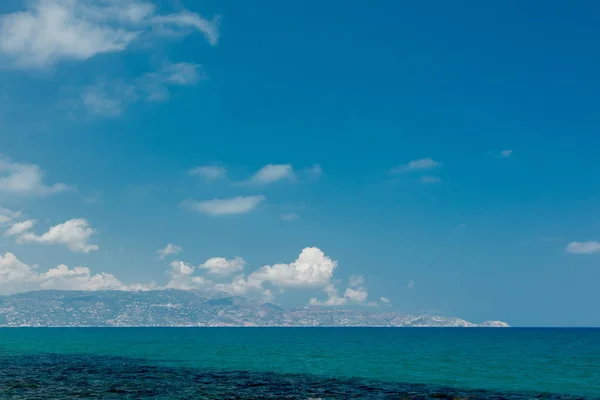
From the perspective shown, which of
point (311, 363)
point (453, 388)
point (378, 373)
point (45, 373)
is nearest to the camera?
point (453, 388)

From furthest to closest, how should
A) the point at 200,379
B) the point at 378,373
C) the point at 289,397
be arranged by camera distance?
the point at 378,373, the point at 200,379, the point at 289,397

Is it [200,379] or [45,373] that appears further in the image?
[45,373]

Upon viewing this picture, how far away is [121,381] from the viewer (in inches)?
2534

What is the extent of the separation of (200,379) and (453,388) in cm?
3670

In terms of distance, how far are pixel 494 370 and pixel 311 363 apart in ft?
121

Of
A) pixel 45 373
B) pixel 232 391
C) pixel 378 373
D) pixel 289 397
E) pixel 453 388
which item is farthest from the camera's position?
pixel 378 373

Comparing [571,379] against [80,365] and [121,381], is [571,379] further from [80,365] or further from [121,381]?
[80,365]

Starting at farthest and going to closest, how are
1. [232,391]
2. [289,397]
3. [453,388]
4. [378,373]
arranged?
[378,373]
[453,388]
[232,391]
[289,397]

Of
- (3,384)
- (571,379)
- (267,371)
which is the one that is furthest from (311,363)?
(3,384)

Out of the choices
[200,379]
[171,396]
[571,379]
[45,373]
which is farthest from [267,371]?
[571,379]

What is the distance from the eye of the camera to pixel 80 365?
288 ft

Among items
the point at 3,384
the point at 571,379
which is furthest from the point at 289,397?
the point at 571,379

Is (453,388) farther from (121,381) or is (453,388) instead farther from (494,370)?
(121,381)

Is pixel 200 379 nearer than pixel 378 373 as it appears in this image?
Yes
